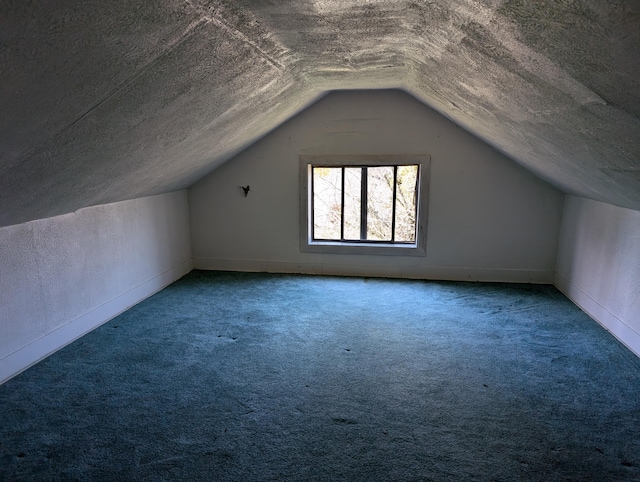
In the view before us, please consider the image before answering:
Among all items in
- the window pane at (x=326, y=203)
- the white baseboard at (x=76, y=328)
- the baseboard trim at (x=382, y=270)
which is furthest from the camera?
the window pane at (x=326, y=203)

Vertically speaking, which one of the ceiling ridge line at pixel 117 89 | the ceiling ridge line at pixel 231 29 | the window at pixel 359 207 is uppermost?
the ceiling ridge line at pixel 231 29

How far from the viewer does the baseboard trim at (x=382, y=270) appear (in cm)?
409

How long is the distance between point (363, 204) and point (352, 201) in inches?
5.3

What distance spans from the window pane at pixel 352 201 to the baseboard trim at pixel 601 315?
211 centimetres

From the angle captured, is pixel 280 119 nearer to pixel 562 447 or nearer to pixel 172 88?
pixel 172 88

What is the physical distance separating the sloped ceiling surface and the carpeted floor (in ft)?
3.48

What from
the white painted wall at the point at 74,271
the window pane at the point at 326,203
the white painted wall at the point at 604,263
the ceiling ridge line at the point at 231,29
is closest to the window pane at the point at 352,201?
the window pane at the point at 326,203

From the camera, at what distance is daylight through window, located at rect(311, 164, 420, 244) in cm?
436

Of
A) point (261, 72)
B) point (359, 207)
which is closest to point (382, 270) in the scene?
point (359, 207)

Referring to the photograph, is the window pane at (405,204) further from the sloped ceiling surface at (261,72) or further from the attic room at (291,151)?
the sloped ceiling surface at (261,72)

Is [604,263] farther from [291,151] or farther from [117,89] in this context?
[117,89]

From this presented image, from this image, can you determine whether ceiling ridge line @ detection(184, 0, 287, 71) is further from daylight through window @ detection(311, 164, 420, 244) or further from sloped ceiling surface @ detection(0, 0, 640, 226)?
daylight through window @ detection(311, 164, 420, 244)

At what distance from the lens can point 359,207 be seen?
441cm

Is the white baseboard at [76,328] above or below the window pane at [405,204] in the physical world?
below
